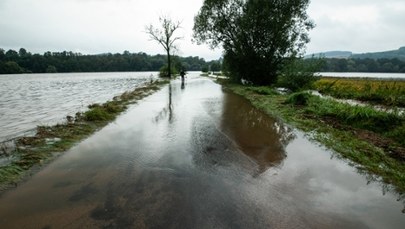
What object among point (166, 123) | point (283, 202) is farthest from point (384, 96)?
point (283, 202)

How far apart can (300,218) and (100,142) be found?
20.2 feet

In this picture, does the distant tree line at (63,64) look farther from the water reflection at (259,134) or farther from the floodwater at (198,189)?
the floodwater at (198,189)

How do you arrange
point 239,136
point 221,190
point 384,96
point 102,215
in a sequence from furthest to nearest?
point 384,96, point 239,136, point 221,190, point 102,215

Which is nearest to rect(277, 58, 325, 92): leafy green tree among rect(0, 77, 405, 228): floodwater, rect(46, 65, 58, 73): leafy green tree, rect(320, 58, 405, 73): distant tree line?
rect(0, 77, 405, 228): floodwater

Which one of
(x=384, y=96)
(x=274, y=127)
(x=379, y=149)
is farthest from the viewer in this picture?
(x=384, y=96)

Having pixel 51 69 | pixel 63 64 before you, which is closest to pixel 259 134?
pixel 51 69

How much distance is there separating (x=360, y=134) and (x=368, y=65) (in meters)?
107

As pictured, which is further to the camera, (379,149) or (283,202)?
(379,149)

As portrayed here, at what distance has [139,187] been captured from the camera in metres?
4.76

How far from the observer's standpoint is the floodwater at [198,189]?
380 centimetres

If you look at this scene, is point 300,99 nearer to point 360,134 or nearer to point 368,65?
point 360,134

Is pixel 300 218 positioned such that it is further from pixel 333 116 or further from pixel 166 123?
pixel 333 116

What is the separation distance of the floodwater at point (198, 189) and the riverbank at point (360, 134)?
1.77 feet

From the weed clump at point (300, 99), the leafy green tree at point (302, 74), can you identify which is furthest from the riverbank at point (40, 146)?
the leafy green tree at point (302, 74)
